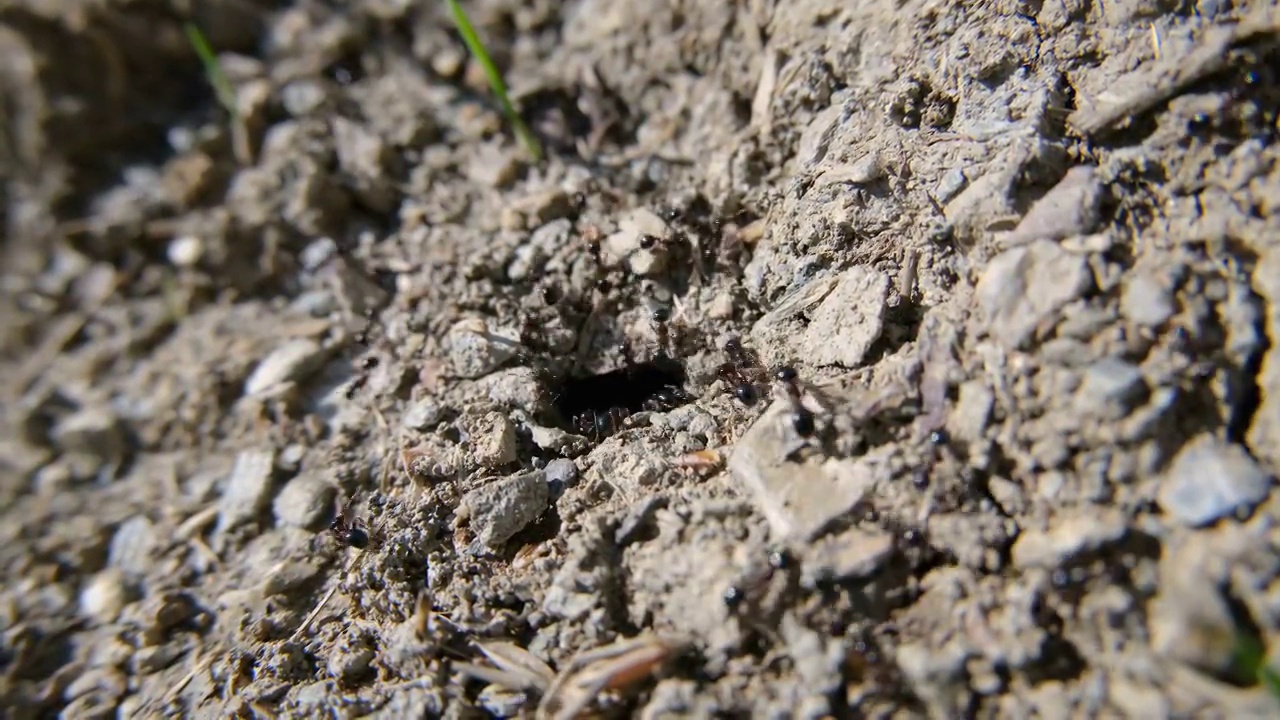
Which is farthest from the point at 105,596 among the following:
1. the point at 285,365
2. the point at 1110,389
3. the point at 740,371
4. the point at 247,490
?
the point at 1110,389

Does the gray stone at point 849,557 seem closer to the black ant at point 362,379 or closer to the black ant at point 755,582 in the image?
the black ant at point 755,582

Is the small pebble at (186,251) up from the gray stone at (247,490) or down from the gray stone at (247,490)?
up

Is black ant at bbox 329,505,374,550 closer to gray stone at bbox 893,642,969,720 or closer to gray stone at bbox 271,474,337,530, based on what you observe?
gray stone at bbox 271,474,337,530

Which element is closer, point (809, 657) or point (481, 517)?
point (809, 657)

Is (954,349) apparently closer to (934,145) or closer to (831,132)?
(934,145)

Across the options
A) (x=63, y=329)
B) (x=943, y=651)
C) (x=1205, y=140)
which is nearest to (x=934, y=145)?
(x=1205, y=140)

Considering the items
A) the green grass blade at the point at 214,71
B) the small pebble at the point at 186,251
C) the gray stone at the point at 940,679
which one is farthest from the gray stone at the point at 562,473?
the green grass blade at the point at 214,71

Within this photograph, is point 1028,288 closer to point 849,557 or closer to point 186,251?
point 849,557
